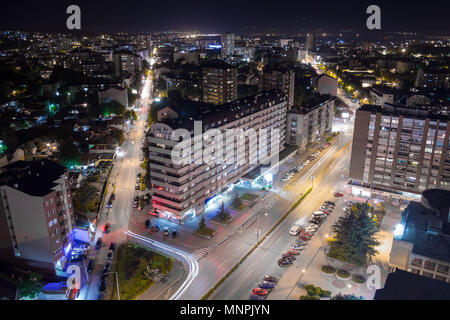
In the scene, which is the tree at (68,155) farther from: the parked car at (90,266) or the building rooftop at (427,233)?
the building rooftop at (427,233)

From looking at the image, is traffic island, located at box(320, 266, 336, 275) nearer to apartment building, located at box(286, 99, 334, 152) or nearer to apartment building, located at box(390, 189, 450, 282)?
apartment building, located at box(390, 189, 450, 282)

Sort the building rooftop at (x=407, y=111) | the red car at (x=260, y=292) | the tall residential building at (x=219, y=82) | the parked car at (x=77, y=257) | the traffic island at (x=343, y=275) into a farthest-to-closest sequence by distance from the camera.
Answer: the tall residential building at (x=219, y=82) → the building rooftop at (x=407, y=111) → the parked car at (x=77, y=257) → the traffic island at (x=343, y=275) → the red car at (x=260, y=292)

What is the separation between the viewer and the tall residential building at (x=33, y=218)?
21.6 m

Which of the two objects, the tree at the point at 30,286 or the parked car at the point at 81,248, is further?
the parked car at the point at 81,248

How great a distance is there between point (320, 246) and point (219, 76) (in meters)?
43.1

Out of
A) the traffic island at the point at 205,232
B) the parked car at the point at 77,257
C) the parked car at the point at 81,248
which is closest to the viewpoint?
the parked car at the point at 77,257

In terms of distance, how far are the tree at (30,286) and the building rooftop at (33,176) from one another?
4.93m

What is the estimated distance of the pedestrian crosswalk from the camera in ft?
80.0

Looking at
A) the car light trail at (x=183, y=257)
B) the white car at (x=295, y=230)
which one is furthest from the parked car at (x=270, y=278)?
the white car at (x=295, y=230)

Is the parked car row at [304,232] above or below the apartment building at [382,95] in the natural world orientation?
below

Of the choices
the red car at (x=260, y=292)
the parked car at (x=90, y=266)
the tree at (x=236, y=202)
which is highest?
the tree at (x=236, y=202)

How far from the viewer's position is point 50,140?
4206 cm

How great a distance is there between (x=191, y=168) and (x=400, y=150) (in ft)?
60.3

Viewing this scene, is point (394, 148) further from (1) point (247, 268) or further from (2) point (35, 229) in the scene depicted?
(2) point (35, 229)
